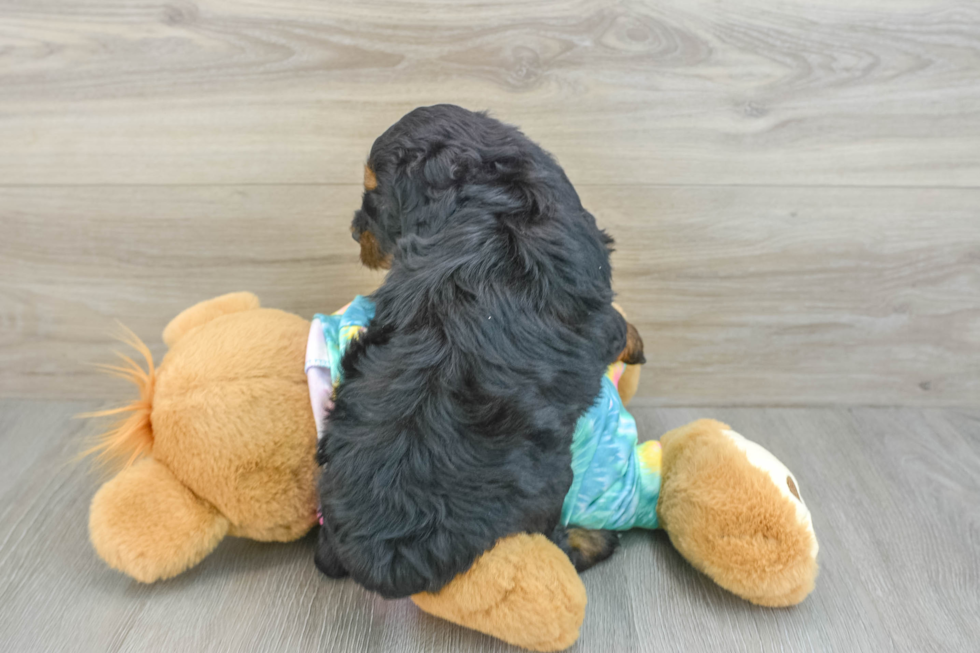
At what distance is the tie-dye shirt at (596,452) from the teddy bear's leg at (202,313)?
0.21 metres

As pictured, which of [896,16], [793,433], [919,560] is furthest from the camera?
[793,433]

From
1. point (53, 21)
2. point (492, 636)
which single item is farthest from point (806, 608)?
point (53, 21)

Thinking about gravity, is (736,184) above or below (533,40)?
below

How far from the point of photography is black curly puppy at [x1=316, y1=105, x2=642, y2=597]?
0.69m

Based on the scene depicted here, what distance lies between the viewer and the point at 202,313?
1010mm

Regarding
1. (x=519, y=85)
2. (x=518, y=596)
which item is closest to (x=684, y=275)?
(x=519, y=85)

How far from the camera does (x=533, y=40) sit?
1.05m

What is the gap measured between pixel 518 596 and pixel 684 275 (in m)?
0.68

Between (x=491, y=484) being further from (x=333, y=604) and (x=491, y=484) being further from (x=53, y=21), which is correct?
(x=53, y=21)

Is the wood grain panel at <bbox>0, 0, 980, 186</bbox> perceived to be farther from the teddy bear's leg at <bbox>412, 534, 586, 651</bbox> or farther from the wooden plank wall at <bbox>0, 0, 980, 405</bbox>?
the teddy bear's leg at <bbox>412, 534, 586, 651</bbox>

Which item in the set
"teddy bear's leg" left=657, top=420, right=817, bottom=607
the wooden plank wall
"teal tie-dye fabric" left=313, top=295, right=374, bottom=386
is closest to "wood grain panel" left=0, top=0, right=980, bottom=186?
the wooden plank wall

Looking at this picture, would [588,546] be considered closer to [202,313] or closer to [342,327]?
[342,327]

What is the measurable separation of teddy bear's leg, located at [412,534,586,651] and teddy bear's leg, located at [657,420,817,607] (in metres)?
0.20

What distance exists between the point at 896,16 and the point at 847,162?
0.23 metres
